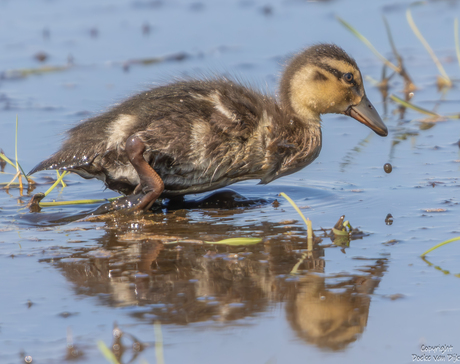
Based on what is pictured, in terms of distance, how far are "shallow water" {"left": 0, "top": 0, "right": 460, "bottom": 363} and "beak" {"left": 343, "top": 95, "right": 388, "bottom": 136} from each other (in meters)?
0.32

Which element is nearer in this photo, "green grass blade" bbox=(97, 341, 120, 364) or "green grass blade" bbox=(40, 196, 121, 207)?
"green grass blade" bbox=(97, 341, 120, 364)

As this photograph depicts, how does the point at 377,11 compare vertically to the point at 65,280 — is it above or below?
above

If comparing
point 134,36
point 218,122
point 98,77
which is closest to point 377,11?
point 134,36

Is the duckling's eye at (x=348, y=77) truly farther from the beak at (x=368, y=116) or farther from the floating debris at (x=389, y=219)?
the floating debris at (x=389, y=219)

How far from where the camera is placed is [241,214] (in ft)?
15.0

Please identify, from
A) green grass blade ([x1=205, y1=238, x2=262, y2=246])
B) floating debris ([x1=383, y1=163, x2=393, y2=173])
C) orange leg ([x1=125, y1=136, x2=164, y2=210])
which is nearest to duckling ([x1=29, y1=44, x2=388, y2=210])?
orange leg ([x1=125, y1=136, x2=164, y2=210])

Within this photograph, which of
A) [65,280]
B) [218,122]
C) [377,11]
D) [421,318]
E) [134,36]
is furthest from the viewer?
[377,11]

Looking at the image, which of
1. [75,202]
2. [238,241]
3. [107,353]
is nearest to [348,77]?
[238,241]

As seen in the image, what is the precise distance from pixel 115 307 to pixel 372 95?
16.4ft

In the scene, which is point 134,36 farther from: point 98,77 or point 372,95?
point 372,95

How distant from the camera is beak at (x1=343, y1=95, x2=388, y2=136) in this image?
519cm

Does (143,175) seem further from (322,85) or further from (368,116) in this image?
(368,116)

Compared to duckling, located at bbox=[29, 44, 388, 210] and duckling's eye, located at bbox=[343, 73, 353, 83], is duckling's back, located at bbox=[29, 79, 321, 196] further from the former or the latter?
duckling's eye, located at bbox=[343, 73, 353, 83]

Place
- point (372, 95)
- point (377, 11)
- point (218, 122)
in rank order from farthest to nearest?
point (377, 11), point (372, 95), point (218, 122)
